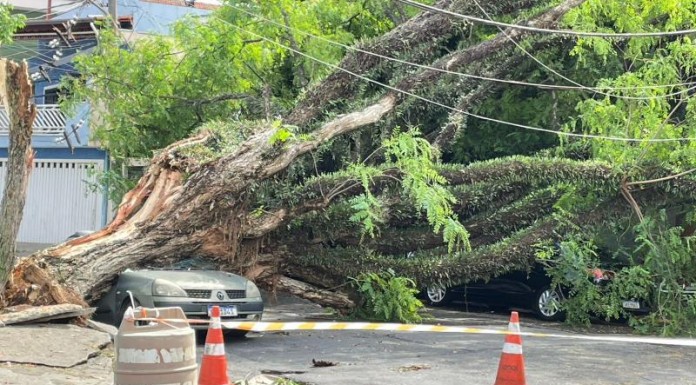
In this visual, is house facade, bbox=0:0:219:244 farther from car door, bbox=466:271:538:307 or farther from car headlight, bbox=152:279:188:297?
car headlight, bbox=152:279:188:297

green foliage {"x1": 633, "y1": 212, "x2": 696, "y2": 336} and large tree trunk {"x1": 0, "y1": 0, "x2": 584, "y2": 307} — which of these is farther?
green foliage {"x1": 633, "y1": 212, "x2": 696, "y2": 336}

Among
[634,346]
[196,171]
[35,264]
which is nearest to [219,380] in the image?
[35,264]

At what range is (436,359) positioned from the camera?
9.82m

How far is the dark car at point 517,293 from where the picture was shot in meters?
14.4

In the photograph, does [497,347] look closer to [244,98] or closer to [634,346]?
[634,346]

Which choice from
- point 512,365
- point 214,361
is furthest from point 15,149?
point 512,365

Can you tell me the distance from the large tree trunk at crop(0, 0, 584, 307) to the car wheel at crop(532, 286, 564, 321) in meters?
3.64

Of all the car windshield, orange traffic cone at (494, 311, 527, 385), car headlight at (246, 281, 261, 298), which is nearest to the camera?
orange traffic cone at (494, 311, 527, 385)

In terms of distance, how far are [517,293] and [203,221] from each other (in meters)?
5.92

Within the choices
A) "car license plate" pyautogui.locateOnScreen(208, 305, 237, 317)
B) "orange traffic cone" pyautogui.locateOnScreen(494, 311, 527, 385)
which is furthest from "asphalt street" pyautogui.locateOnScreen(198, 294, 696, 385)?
"orange traffic cone" pyautogui.locateOnScreen(494, 311, 527, 385)

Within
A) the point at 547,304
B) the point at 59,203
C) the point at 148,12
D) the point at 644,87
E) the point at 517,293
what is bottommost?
the point at 547,304

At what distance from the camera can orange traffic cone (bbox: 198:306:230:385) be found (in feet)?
20.8

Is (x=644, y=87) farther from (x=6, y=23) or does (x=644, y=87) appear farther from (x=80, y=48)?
(x=80, y=48)

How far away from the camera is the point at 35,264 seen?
1022 cm
